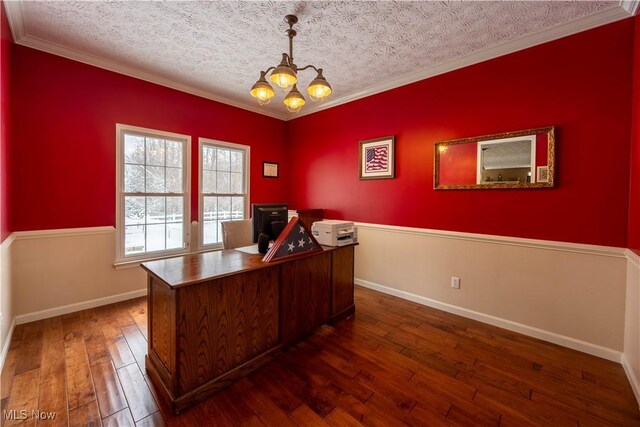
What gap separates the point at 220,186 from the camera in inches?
161

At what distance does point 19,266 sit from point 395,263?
13.0 feet

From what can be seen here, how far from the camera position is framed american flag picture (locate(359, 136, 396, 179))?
3.49 m

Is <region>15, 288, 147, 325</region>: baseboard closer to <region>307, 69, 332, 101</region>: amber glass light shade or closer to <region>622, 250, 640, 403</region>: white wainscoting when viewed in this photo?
<region>307, 69, 332, 101</region>: amber glass light shade

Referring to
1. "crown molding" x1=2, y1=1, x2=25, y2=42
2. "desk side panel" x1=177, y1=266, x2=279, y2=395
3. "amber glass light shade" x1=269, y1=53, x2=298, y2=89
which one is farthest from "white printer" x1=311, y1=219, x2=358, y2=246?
"crown molding" x1=2, y1=1, x2=25, y2=42

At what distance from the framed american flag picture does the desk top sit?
1.86 metres

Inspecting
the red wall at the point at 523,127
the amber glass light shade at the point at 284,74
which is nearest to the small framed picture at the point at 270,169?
the red wall at the point at 523,127

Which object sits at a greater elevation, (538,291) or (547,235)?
(547,235)

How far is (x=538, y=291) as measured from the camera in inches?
98.3

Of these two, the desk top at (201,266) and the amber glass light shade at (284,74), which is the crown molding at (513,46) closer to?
the amber glass light shade at (284,74)

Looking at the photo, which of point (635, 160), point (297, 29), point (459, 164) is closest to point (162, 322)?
point (297, 29)

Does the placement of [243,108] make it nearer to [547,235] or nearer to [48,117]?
[48,117]

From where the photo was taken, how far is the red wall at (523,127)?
2.16 meters

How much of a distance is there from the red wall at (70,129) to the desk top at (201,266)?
164 cm

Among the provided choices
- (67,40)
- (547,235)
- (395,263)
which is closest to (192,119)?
(67,40)
